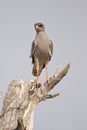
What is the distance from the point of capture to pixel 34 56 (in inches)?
256

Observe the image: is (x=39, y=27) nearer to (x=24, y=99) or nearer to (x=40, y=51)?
(x=40, y=51)

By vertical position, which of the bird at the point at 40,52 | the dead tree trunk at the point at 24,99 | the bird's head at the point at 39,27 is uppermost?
the bird's head at the point at 39,27

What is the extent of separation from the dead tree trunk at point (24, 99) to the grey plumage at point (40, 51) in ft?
2.58

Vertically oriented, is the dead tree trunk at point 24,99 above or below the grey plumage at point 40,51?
below

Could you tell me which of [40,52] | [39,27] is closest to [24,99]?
[40,52]

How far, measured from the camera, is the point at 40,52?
6.39 metres

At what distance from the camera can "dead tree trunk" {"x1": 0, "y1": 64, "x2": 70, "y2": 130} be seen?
5.22 metres

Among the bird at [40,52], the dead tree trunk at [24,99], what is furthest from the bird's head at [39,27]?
the dead tree trunk at [24,99]

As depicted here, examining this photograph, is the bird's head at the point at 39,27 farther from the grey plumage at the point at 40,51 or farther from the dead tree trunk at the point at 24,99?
the dead tree trunk at the point at 24,99

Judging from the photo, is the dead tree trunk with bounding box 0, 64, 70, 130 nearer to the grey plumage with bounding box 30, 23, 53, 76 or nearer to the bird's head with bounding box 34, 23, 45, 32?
the grey plumage with bounding box 30, 23, 53, 76

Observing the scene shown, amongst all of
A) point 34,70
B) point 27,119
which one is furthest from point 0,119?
point 34,70

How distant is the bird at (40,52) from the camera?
639 cm

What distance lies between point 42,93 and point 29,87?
0.20m

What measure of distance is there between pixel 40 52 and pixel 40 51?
2 cm
